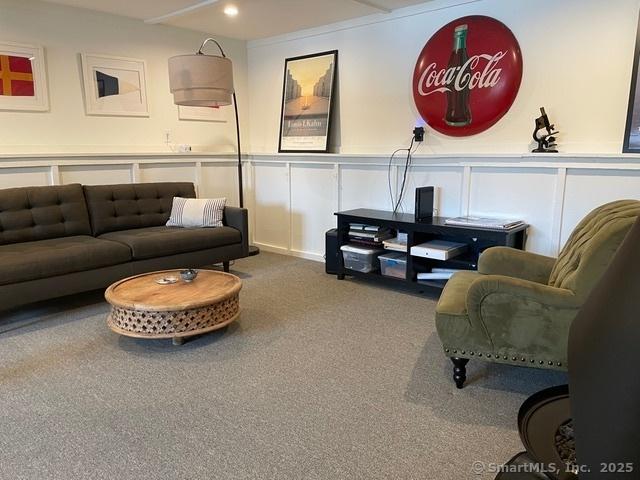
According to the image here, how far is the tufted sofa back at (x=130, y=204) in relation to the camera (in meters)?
3.82

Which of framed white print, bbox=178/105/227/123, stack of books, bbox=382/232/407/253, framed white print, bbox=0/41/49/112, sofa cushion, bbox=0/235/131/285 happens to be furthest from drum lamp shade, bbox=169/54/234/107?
stack of books, bbox=382/232/407/253

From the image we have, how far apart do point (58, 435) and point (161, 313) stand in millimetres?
819

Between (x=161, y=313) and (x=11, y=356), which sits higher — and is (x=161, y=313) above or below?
above

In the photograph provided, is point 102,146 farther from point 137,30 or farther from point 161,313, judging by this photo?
point 161,313

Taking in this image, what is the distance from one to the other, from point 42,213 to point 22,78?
1.14 m

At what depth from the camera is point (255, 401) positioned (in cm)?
212

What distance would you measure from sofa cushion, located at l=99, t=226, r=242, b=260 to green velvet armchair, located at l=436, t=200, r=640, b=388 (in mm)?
2199

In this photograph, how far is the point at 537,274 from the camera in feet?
8.57

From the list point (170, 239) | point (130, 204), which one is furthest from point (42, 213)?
point (170, 239)

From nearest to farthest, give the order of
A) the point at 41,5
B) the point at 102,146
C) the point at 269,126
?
the point at 41,5 → the point at 102,146 → the point at 269,126

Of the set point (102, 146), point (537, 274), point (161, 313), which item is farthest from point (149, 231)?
point (537, 274)

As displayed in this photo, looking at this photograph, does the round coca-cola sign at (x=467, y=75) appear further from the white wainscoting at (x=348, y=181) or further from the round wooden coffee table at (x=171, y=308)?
the round wooden coffee table at (x=171, y=308)

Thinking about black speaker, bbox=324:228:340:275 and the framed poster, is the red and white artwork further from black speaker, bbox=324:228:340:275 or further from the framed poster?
black speaker, bbox=324:228:340:275

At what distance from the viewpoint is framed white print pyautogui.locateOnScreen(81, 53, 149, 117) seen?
4078 mm
